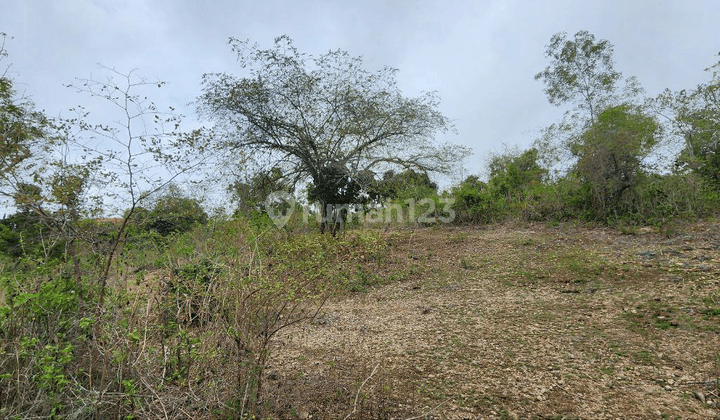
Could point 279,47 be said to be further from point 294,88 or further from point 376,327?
point 376,327

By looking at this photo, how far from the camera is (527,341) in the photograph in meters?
3.48

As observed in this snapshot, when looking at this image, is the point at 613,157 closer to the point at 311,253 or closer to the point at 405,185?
the point at 405,185

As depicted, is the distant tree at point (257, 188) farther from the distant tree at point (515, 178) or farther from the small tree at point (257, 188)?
the distant tree at point (515, 178)

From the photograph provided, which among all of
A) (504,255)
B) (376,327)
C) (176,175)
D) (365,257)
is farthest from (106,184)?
(504,255)

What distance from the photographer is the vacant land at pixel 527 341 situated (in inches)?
97.3

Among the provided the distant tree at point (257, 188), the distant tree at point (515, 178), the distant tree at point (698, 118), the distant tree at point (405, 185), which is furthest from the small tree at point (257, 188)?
the distant tree at point (698, 118)

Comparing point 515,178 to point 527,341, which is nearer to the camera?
point 527,341

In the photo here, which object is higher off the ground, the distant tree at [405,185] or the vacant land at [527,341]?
the distant tree at [405,185]

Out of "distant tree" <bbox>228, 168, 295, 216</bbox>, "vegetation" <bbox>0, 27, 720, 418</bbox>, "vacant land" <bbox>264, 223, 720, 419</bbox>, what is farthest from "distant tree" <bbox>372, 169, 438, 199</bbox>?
"vacant land" <bbox>264, 223, 720, 419</bbox>

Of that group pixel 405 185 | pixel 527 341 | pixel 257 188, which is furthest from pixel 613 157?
pixel 257 188

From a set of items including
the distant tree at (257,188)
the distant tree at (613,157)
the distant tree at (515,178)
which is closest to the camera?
the distant tree at (613,157)

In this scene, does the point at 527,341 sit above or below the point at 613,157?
below

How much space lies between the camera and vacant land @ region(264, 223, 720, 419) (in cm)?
247

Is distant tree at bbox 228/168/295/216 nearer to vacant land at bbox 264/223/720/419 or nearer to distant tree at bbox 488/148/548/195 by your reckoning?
vacant land at bbox 264/223/720/419
